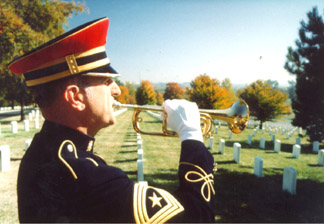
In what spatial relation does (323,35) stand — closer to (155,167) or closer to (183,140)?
(155,167)

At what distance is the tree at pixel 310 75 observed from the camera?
10820mm

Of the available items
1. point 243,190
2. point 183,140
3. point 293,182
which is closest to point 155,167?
point 243,190

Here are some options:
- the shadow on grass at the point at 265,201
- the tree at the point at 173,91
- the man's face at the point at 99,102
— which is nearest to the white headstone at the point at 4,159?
the shadow on grass at the point at 265,201

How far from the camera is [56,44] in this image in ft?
4.50

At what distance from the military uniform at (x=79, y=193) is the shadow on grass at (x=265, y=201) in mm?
3860

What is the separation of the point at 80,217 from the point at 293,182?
20.7ft

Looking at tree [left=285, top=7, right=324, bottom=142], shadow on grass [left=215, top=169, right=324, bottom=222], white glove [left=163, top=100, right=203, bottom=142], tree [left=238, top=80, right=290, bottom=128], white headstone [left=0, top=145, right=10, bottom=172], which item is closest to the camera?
white glove [left=163, top=100, right=203, bottom=142]

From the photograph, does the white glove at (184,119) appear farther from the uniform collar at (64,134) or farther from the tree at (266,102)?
the tree at (266,102)

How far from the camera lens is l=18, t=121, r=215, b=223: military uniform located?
1.20 meters

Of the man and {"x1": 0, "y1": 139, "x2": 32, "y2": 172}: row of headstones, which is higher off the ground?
the man

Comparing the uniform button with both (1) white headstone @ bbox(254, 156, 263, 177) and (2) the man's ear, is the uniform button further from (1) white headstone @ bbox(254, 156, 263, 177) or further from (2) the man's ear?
(1) white headstone @ bbox(254, 156, 263, 177)

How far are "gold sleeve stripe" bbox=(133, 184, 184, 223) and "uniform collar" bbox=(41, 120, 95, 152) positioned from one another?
538 mm

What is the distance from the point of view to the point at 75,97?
144 cm

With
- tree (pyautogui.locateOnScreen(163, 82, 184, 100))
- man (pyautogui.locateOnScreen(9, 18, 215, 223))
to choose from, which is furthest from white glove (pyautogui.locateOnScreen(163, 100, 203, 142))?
tree (pyautogui.locateOnScreen(163, 82, 184, 100))
